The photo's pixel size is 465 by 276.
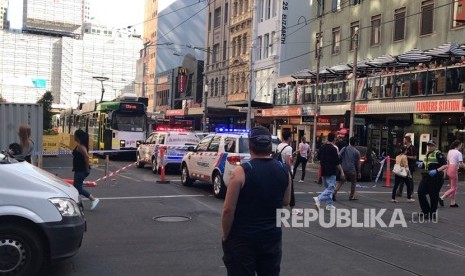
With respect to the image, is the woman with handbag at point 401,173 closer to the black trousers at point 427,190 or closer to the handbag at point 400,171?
the handbag at point 400,171

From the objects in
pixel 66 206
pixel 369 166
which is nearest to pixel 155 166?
pixel 369 166

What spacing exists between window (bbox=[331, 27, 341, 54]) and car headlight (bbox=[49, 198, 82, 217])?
109ft

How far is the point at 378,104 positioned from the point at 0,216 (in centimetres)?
2644

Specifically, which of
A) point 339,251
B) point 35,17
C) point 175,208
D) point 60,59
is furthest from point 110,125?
point 35,17

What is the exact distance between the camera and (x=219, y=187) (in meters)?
13.1

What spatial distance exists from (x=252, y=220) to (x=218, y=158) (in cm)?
943

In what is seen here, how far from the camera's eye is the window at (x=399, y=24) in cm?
3094

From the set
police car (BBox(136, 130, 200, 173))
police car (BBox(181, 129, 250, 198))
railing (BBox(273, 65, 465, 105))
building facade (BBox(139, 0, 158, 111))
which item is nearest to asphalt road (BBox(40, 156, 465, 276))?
police car (BBox(181, 129, 250, 198))

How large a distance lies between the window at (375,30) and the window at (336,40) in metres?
3.59

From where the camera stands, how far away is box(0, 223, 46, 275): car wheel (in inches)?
216

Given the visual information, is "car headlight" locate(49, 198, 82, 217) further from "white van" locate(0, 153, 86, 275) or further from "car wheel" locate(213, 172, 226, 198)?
"car wheel" locate(213, 172, 226, 198)

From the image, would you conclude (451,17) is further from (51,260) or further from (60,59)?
(60,59)

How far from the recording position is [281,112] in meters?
39.2

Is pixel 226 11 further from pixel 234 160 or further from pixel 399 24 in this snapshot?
pixel 234 160
